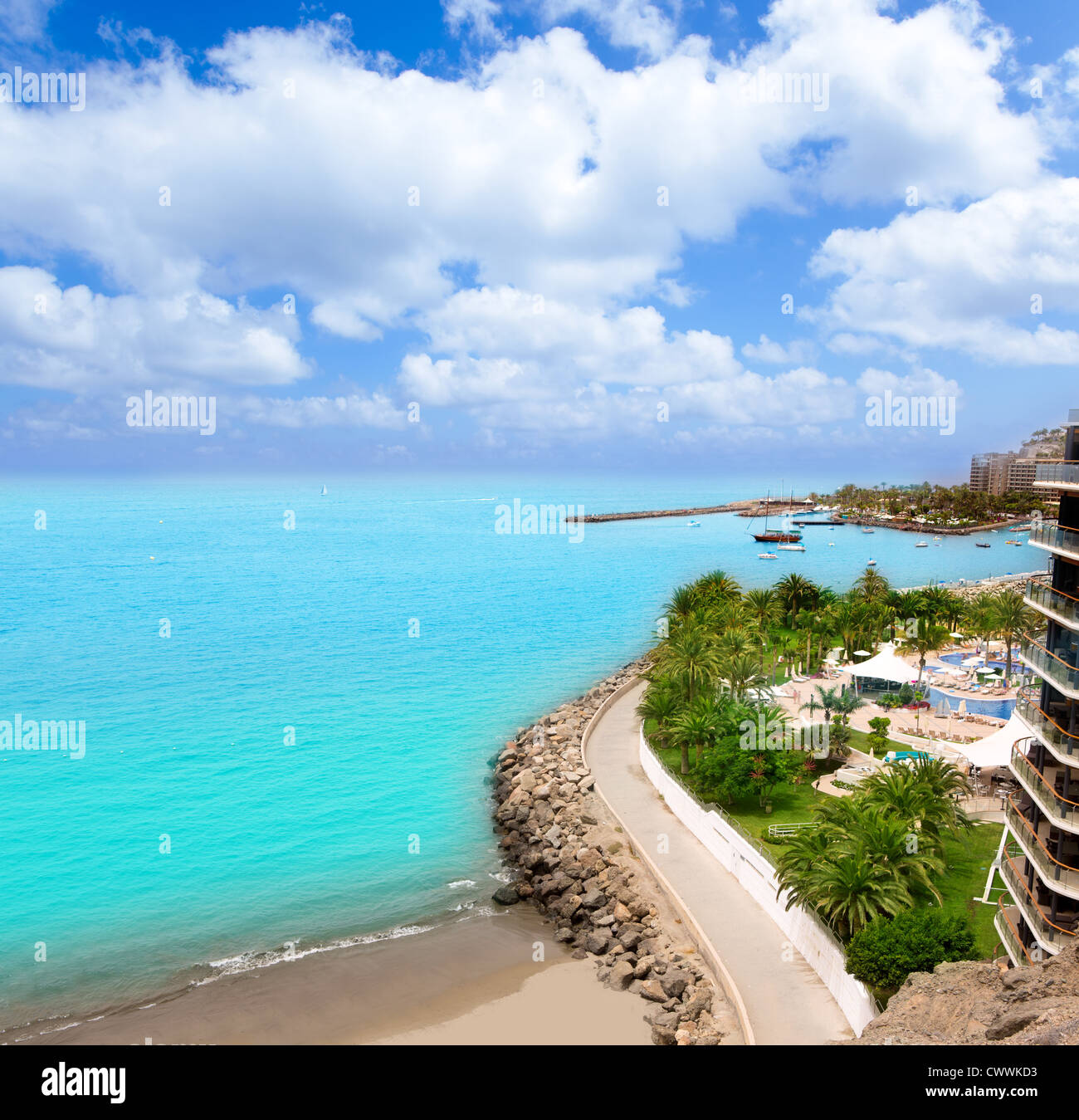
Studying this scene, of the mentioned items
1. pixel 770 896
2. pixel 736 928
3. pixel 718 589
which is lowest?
pixel 736 928

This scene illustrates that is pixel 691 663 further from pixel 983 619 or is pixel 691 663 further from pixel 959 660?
pixel 983 619

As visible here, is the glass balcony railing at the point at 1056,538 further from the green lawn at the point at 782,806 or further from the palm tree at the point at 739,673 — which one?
the palm tree at the point at 739,673

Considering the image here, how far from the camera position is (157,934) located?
103 feet

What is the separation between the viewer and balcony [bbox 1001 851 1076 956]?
58.5 ft

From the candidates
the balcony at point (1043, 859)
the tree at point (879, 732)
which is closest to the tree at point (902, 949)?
the balcony at point (1043, 859)

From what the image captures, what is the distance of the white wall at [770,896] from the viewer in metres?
19.2

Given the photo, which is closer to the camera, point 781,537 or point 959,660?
point 959,660

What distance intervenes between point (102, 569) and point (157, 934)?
12772cm

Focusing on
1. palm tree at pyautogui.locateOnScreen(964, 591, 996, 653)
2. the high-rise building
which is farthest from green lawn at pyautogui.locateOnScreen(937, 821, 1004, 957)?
palm tree at pyautogui.locateOnScreen(964, 591, 996, 653)

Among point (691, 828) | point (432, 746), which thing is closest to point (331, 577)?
point (432, 746)

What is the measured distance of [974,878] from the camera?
84.8 ft

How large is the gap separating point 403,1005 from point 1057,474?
24.3 meters

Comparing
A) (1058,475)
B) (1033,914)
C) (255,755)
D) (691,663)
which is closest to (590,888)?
(1033,914)
